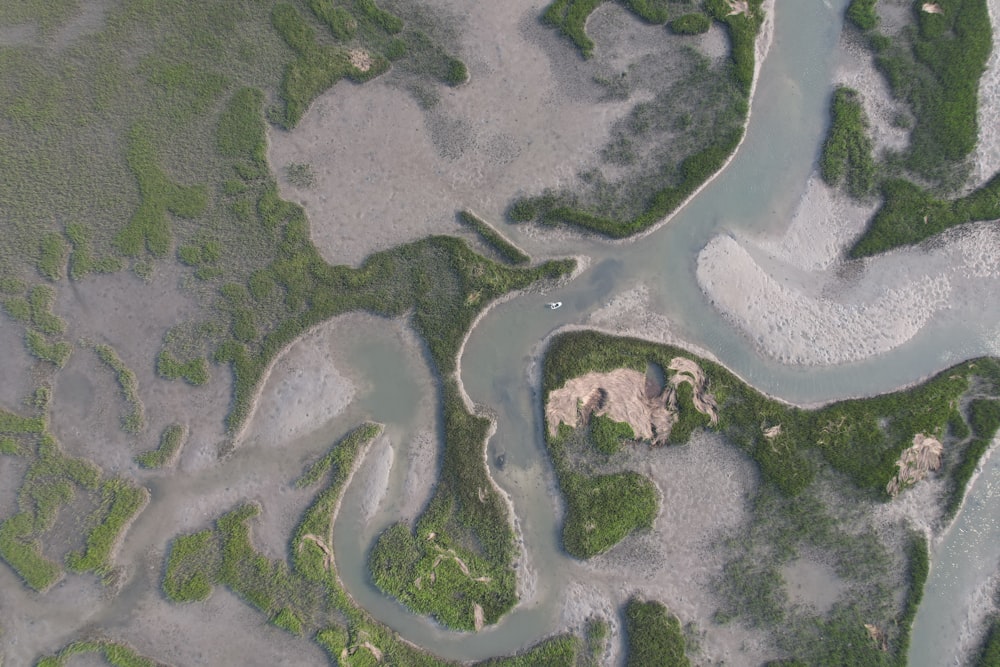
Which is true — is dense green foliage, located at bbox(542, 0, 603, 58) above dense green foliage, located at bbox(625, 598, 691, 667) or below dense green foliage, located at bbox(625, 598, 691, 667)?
above

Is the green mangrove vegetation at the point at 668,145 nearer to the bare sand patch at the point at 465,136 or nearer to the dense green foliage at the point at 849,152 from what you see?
the bare sand patch at the point at 465,136

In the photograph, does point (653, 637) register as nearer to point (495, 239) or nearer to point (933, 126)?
point (495, 239)

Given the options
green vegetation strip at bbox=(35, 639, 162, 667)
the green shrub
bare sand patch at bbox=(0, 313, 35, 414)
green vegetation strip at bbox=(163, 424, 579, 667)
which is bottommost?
green vegetation strip at bbox=(35, 639, 162, 667)

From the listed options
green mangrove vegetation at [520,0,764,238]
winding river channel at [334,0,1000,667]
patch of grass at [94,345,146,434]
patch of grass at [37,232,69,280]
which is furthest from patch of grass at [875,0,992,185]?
patch of grass at [37,232,69,280]

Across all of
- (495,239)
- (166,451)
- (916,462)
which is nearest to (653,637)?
(916,462)

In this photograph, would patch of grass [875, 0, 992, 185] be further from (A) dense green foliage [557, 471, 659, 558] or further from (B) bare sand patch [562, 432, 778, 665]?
(A) dense green foliage [557, 471, 659, 558]
